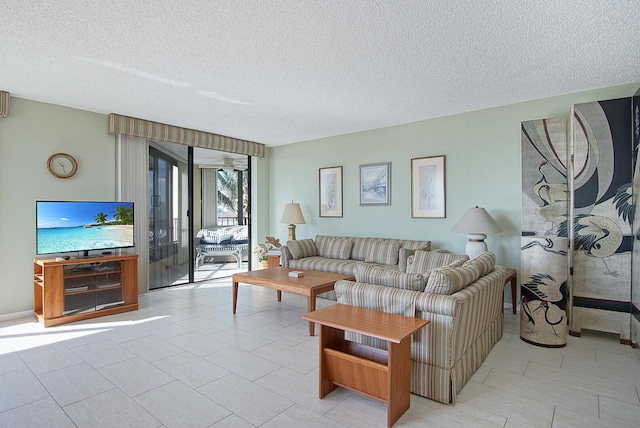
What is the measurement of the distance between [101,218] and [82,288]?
836 mm

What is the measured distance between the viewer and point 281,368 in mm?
2752

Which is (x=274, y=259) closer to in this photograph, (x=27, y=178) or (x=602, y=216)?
(x=27, y=178)

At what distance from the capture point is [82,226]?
162 inches

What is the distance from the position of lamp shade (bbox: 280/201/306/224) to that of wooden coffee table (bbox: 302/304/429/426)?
3.66m

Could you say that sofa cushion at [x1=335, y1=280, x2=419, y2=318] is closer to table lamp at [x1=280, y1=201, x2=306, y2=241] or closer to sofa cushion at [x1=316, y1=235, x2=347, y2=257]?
sofa cushion at [x1=316, y1=235, x2=347, y2=257]

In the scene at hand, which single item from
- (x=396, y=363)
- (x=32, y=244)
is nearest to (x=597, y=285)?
(x=396, y=363)

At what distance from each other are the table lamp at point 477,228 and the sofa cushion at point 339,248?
1729mm

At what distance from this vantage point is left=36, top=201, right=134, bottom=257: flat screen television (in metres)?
3.86

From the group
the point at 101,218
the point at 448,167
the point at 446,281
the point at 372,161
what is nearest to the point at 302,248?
the point at 372,161

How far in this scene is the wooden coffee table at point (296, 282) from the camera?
11.6 feet

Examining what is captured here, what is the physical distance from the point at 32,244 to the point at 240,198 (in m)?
3.46

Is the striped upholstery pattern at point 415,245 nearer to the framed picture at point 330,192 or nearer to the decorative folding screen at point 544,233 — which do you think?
the decorative folding screen at point 544,233

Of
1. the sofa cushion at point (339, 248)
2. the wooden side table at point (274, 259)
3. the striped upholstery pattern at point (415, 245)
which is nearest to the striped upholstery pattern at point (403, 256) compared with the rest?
the striped upholstery pattern at point (415, 245)

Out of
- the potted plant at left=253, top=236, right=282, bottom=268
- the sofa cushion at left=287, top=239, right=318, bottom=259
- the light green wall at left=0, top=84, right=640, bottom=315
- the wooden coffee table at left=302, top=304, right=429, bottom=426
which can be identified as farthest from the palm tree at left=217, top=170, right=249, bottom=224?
the wooden coffee table at left=302, top=304, right=429, bottom=426
